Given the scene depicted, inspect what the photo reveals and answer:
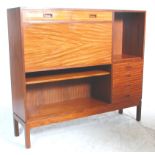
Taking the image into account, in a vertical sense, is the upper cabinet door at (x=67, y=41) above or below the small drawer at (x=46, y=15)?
below

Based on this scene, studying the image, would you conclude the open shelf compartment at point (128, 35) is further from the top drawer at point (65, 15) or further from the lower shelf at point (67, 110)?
the lower shelf at point (67, 110)

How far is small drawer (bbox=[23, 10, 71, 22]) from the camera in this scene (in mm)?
2373

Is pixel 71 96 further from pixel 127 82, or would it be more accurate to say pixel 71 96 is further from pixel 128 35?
pixel 128 35

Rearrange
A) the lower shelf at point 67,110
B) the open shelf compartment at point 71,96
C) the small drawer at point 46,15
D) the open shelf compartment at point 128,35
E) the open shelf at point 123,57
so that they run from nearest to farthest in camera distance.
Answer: the small drawer at point 46,15, the lower shelf at point 67,110, the open shelf compartment at point 71,96, the open shelf at point 123,57, the open shelf compartment at point 128,35

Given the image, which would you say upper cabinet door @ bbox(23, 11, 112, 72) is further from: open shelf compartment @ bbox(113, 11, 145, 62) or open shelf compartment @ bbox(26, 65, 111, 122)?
open shelf compartment @ bbox(113, 11, 145, 62)

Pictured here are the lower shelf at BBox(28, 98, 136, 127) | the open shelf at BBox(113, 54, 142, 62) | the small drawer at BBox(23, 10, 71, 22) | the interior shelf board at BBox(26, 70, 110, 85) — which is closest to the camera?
the small drawer at BBox(23, 10, 71, 22)

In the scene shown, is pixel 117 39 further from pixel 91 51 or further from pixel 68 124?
pixel 68 124

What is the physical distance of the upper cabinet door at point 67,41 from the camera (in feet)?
8.01

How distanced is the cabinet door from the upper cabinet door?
0.66ft

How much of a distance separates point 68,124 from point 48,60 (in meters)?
0.91

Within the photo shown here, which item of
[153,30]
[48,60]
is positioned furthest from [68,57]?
[153,30]

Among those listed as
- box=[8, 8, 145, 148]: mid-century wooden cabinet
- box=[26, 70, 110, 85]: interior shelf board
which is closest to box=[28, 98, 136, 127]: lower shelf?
box=[8, 8, 145, 148]: mid-century wooden cabinet
